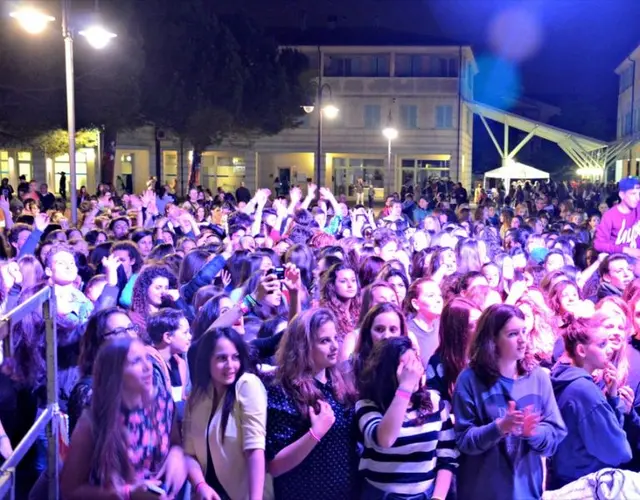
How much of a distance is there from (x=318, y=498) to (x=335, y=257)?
3816 mm

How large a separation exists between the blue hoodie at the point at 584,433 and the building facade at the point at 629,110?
44.2m

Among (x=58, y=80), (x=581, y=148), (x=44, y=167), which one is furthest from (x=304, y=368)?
(x=44, y=167)

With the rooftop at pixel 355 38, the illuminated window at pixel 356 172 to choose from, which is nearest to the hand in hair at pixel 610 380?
the illuminated window at pixel 356 172

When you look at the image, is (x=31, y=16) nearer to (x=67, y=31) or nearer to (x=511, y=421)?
(x=67, y=31)

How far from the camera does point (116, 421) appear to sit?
10.3 ft

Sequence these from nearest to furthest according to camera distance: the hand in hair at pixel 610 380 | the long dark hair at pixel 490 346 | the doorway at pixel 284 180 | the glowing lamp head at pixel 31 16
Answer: the long dark hair at pixel 490 346
the hand in hair at pixel 610 380
the glowing lamp head at pixel 31 16
the doorway at pixel 284 180

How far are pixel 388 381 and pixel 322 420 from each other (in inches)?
14.3

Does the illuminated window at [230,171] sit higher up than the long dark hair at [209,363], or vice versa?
the illuminated window at [230,171]

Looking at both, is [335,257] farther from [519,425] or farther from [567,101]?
[567,101]

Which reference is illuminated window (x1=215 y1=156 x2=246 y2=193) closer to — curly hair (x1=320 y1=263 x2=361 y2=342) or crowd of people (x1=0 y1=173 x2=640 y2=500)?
curly hair (x1=320 y1=263 x2=361 y2=342)

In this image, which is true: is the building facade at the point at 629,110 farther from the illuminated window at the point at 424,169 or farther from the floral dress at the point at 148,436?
the floral dress at the point at 148,436

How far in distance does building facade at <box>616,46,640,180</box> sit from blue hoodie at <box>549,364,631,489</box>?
145ft

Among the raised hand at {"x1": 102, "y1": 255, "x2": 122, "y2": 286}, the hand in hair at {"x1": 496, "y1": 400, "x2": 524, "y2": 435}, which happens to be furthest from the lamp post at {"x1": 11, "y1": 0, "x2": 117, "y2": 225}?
the hand in hair at {"x1": 496, "y1": 400, "x2": 524, "y2": 435}

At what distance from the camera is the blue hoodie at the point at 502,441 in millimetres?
3619
